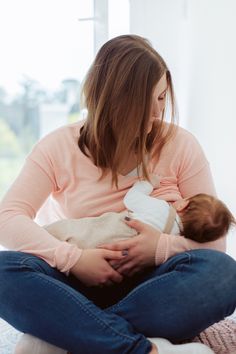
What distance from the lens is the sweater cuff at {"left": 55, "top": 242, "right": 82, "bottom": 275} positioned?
124 cm

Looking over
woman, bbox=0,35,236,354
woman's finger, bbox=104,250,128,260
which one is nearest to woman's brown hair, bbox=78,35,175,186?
woman, bbox=0,35,236,354

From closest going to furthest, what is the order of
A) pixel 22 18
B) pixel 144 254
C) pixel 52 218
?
pixel 144 254 → pixel 52 218 → pixel 22 18

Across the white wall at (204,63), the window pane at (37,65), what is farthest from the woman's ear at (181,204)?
the window pane at (37,65)

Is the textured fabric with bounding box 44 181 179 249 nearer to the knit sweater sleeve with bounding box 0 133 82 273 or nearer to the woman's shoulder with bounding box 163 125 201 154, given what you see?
the knit sweater sleeve with bounding box 0 133 82 273

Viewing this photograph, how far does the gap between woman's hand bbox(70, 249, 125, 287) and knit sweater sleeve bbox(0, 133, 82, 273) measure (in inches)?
0.7

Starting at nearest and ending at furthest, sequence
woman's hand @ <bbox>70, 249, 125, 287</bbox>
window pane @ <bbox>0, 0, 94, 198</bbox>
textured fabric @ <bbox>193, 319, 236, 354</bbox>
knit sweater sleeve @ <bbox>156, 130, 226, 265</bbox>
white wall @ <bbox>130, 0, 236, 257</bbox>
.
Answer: woman's hand @ <bbox>70, 249, 125, 287</bbox>, textured fabric @ <bbox>193, 319, 236, 354</bbox>, knit sweater sleeve @ <bbox>156, 130, 226, 265</bbox>, white wall @ <bbox>130, 0, 236, 257</bbox>, window pane @ <bbox>0, 0, 94, 198</bbox>

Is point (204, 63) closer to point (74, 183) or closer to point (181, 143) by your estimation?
point (181, 143)

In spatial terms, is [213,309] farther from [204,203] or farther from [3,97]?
[3,97]

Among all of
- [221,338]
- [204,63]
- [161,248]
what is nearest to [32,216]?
[161,248]

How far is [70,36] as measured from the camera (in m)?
2.08

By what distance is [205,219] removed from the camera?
4.14 feet

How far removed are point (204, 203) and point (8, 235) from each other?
1.56 feet

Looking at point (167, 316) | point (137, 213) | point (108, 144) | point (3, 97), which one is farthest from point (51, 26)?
point (167, 316)

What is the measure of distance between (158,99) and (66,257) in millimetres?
470
